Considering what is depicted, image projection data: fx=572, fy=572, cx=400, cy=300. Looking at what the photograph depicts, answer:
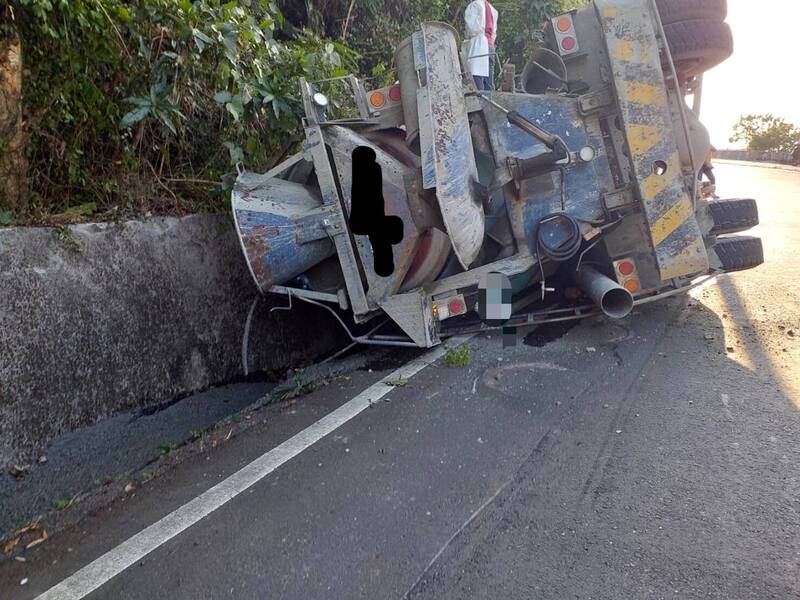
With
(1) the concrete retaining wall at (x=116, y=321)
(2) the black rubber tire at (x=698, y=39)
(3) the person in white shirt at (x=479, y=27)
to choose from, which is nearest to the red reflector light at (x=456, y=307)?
(1) the concrete retaining wall at (x=116, y=321)

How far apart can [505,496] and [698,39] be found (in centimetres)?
365

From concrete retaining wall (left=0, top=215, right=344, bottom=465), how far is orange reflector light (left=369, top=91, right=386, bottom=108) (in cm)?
132

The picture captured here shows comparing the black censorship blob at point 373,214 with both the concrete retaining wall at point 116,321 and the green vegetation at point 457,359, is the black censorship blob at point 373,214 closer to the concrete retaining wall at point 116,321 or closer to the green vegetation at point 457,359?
the green vegetation at point 457,359

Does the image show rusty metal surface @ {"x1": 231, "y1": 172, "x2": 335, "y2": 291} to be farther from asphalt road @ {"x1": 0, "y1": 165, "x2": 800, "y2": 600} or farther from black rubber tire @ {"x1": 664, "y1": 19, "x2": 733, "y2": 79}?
black rubber tire @ {"x1": 664, "y1": 19, "x2": 733, "y2": 79}

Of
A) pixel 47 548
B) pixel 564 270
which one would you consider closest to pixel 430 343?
pixel 564 270

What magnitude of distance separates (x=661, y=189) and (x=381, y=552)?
3009 millimetres

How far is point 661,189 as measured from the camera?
385cm

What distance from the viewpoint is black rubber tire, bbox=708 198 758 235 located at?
468 cm

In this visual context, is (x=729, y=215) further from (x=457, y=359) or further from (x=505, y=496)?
(x=505, y=496)

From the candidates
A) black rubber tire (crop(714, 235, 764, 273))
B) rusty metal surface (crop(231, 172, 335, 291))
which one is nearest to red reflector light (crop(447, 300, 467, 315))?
rusty metal surface (crop(231, 172, 335, 291))

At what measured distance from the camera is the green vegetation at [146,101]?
317 centimetres

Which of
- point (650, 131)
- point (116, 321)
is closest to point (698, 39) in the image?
point (650, 131)

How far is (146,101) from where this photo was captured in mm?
3488

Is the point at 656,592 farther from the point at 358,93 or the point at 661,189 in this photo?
the point at 358,93
